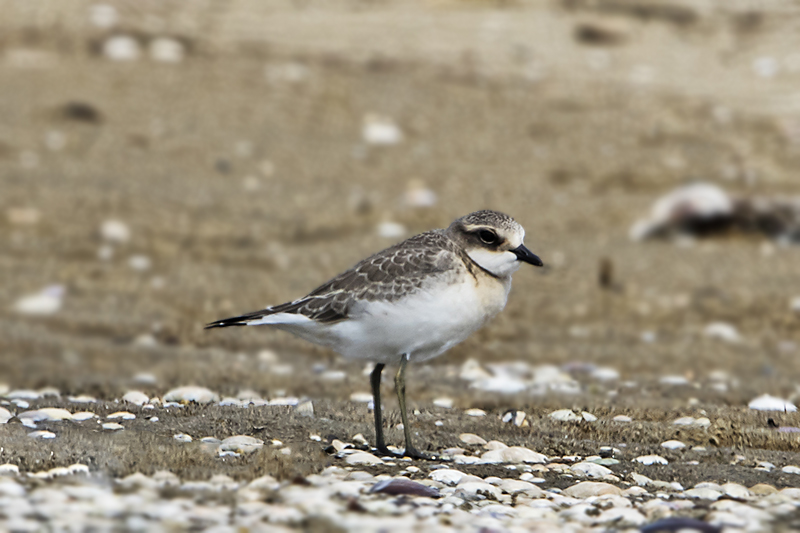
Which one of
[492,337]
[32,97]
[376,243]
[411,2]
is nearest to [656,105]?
[411,2]

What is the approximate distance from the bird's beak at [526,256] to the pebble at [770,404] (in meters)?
2.31

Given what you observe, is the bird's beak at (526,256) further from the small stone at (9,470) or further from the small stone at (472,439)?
the small stone at (9,470)

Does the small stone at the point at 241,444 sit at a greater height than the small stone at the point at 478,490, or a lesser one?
greater

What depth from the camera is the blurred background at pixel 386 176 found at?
7.78m

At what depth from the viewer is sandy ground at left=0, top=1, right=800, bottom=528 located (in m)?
5.64

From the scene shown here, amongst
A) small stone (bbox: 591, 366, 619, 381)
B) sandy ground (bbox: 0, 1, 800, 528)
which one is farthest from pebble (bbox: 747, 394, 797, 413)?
small stone (bbox: 591, 366, 619, 381)

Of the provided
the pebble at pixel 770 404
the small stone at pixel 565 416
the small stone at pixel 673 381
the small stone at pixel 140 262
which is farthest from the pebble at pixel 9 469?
the small stone at pixel 140 262

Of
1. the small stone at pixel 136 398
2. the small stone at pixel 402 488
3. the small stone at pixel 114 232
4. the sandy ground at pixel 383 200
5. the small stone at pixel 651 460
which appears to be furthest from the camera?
the small stone at pixel 114 232

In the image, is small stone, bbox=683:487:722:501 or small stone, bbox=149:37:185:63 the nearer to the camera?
small stone, bbox=683:487:722:501

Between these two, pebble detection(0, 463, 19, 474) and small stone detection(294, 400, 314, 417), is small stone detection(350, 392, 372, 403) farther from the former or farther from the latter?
pebble detection(0, 463, 19, 474)

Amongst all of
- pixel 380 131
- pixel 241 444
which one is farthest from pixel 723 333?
pixel 241 444

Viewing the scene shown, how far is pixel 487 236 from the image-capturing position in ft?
15.5

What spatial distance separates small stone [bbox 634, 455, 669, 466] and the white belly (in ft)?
3.52

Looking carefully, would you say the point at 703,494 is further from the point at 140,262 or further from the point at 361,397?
the point at 140,262
